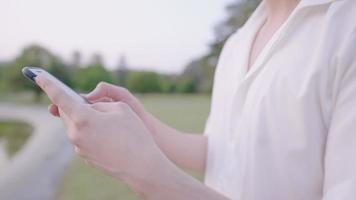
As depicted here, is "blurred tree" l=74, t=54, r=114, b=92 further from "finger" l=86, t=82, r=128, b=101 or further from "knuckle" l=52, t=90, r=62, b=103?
"knuckle" l=52, t=90, r=62, b=103

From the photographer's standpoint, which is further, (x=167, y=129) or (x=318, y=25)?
(x=167, y=129)

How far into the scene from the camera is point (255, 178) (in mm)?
680

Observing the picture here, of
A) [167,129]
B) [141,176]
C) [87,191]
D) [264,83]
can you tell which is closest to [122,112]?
[141,176]

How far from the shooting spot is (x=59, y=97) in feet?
1.89

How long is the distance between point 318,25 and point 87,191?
328 cm

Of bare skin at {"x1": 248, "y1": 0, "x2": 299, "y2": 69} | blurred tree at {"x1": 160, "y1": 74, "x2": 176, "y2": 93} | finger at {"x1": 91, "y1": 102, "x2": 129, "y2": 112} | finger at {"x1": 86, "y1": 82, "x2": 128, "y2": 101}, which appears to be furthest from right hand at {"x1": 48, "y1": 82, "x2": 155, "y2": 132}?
blurred tree at {"x1": 160, "y1": 74, "x2": 176, "y2": 93}

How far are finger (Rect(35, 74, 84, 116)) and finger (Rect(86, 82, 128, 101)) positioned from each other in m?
0.12

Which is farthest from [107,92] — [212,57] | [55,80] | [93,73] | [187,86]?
[187,86]

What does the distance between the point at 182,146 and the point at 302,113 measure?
0.36m

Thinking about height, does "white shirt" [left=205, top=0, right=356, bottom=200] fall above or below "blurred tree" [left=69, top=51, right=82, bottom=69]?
above

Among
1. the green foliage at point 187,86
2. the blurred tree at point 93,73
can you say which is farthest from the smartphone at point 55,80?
the green foliage at point 187,86

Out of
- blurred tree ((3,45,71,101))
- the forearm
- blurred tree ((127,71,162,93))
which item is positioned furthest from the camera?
blurred tree ((127,71,162,93))

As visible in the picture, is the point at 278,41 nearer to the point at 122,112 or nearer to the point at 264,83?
the point at 264,83

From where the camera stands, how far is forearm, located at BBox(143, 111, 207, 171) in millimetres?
909
